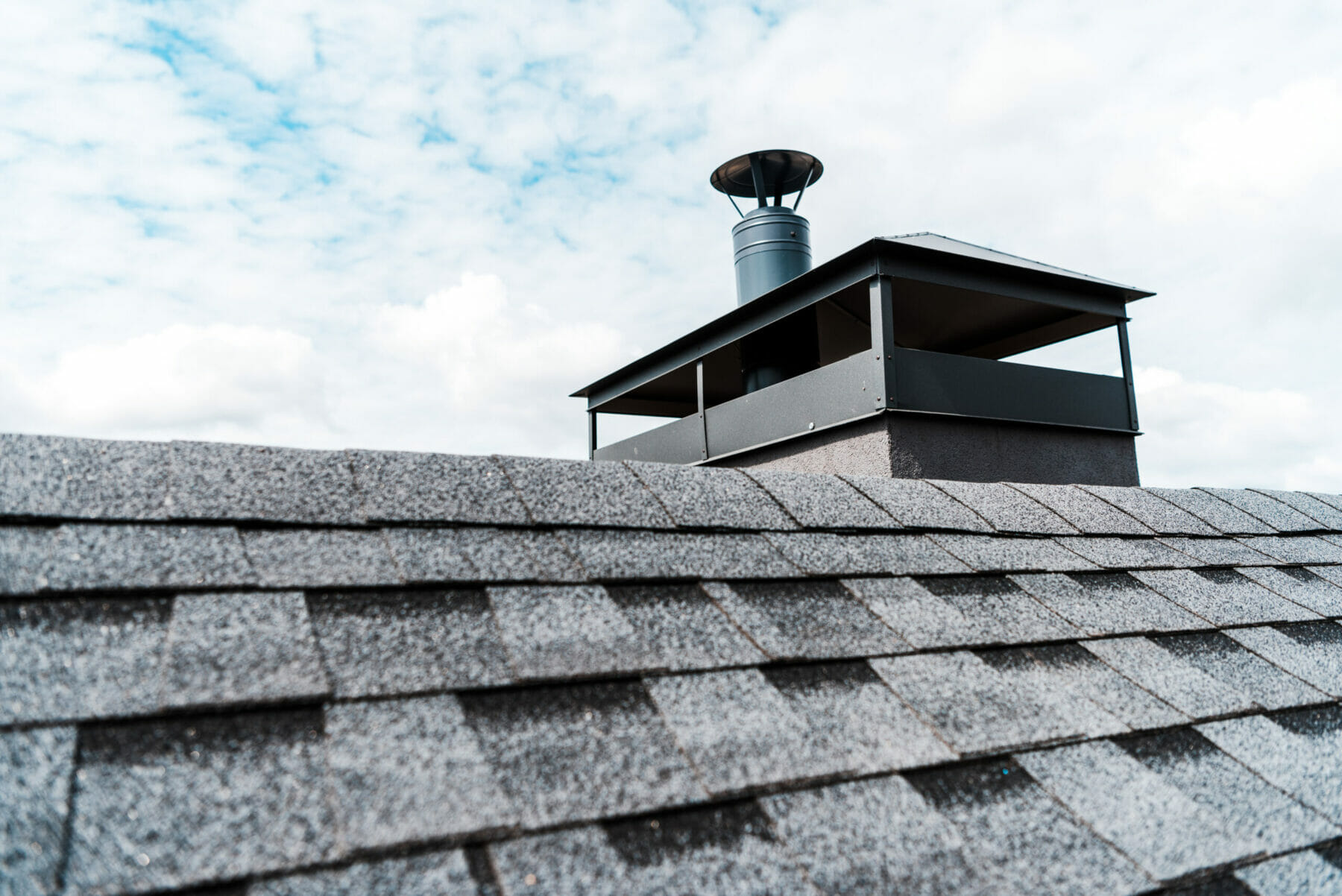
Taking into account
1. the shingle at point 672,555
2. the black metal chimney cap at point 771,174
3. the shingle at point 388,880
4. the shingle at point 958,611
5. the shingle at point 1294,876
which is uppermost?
the black metal chimney cap at point 771,174

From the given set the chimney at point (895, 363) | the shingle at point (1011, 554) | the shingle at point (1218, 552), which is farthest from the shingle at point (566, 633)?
the chimney at point (895, 363)

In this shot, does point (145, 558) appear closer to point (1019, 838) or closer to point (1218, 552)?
point (1019, 838)

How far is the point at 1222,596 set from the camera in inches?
97.3

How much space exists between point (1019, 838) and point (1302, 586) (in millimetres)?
2240

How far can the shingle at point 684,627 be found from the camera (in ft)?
4.67

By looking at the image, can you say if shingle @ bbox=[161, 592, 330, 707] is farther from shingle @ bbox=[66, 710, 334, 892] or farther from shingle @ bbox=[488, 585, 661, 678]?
shingle @ bbox=[488, 585, 661, 678]

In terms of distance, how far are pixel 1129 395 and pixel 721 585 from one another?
7.06m

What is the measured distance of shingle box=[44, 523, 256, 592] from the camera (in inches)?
50.4

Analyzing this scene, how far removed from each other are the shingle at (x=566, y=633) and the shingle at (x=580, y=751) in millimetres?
46

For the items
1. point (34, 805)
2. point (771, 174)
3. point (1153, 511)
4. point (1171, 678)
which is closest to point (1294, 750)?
point (1171, 678)

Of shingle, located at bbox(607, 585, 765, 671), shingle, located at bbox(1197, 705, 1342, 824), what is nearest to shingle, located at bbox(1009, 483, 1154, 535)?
shingle, located at bbox(1197, 705, 1342, 824)

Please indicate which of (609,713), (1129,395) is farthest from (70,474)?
(1129,395)

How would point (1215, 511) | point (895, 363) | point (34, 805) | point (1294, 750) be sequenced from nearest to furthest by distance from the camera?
point (34, 805)
point (1294, 750)
point (1215, 511)
point (895, 363)

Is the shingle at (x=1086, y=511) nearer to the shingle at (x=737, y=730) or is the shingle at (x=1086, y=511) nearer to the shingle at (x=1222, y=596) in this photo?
the shingle at (x=1222, y=596)
